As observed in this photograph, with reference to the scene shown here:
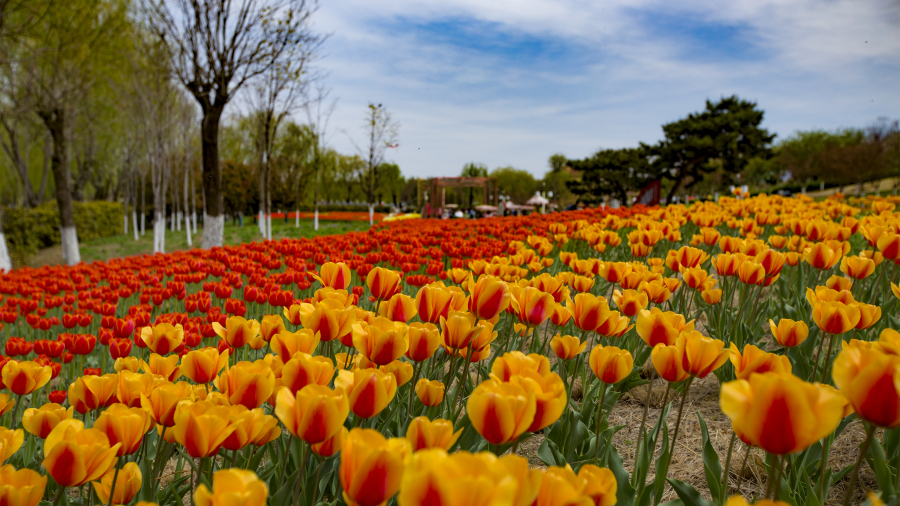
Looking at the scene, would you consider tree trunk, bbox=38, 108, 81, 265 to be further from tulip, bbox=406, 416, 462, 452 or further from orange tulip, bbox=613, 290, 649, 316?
tulip, bbox=406, 416, 462, 452

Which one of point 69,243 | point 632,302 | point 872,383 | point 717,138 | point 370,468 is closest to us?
point 370,468

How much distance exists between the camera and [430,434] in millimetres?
948

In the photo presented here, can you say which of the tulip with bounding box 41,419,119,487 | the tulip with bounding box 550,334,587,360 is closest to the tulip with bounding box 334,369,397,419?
the tulip with bounding box 41,419,119,487

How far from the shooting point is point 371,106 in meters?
28.3

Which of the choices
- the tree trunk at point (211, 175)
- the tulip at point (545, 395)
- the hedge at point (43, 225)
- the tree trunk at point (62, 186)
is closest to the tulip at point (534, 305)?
the tulip at point (545, 395)

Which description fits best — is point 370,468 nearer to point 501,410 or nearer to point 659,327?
point 501,410

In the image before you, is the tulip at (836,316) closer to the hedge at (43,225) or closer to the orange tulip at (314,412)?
the orange tulip at (314,412)

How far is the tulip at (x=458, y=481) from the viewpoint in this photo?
2.04 feet

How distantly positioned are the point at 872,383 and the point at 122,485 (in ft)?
5.55

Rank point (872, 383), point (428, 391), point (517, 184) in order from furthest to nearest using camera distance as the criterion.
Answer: point (517, 184), point (428, 391), point (872, 383)

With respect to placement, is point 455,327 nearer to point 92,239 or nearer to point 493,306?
point 493,306

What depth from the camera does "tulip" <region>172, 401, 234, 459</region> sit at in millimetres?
1064

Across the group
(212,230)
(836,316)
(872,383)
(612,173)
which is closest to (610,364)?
(872,383)

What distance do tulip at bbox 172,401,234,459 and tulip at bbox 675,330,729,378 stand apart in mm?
1109
